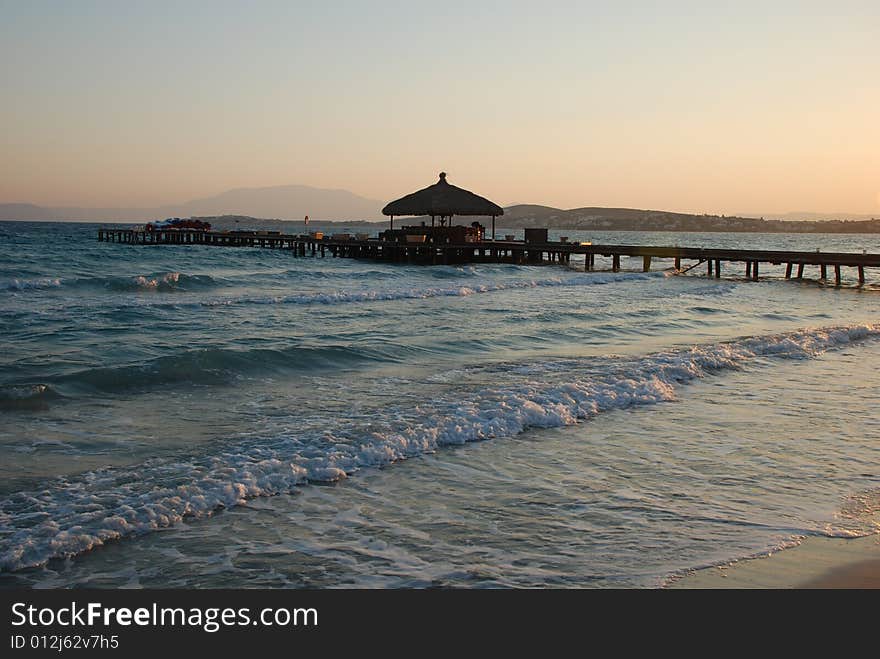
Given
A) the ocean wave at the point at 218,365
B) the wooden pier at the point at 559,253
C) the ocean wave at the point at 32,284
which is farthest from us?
the wooden pier at the point at 559,253

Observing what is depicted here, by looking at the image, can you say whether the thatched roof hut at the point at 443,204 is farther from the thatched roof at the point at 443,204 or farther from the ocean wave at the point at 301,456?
the ocean wave at the point at 301,456

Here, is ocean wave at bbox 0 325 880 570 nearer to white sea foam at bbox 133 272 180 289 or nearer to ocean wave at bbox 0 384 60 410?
ocean wave at bbox 0 384 60 410

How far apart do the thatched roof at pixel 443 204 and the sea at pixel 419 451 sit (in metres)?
26.2

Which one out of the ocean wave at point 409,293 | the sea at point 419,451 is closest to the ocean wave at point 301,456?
the sea at point 419,451

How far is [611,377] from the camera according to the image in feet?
38.9

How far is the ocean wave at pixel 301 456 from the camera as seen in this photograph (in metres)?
5.80

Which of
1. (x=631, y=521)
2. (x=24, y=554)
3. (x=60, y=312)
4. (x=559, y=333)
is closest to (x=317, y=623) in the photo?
(x=24, y=554)

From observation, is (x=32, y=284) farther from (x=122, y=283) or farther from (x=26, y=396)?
(x=26, y=396)

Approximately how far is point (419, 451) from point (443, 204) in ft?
122

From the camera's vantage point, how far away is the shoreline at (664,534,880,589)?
4953mm

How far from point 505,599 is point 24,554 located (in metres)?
3.14

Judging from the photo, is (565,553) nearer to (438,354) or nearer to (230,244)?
(438,354)

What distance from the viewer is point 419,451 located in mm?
8117

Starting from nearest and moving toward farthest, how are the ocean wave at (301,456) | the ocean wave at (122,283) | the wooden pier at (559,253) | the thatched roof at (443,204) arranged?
1. the ocean wave at (301,456)
2. the ocean wave at (122,283)
3. the wooden pier at (559,253)
4. the thatched roof at (443,204)
